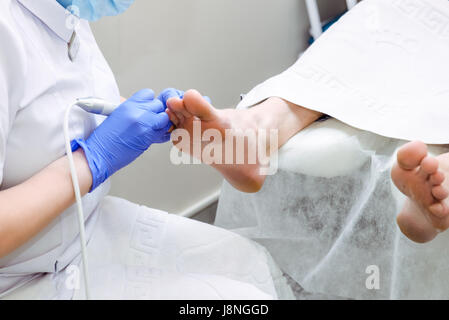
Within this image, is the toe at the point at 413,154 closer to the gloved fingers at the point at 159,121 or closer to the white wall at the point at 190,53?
the gloved fingers at the point at 159,121

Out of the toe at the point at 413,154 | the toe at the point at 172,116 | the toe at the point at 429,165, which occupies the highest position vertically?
the toe at the point at 172,116

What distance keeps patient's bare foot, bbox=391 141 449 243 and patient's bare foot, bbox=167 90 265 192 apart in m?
0.26

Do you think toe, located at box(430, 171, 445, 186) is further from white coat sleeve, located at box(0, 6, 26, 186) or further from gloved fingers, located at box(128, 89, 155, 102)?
white coat sleeve, located at box(0, 6, 26, 186)

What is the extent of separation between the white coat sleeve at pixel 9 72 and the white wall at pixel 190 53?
434 millimetres

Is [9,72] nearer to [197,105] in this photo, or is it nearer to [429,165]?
[197,105]

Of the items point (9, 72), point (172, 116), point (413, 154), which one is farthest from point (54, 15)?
point (413, 154)

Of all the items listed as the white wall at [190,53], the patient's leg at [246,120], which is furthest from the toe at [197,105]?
the white wall at [190,53]

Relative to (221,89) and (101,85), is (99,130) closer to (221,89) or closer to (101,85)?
(101,85)

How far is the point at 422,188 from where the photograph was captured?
64 centimetres

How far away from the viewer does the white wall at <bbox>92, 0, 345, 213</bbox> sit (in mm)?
1081

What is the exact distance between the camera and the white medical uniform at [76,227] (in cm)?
62

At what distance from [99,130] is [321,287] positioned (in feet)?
1.78

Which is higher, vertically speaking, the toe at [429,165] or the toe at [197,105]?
the toe at [197,105]

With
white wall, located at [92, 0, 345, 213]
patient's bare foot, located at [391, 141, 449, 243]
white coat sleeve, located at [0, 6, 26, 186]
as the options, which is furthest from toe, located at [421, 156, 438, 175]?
white wall, located at [92, 0, 345, 213]
